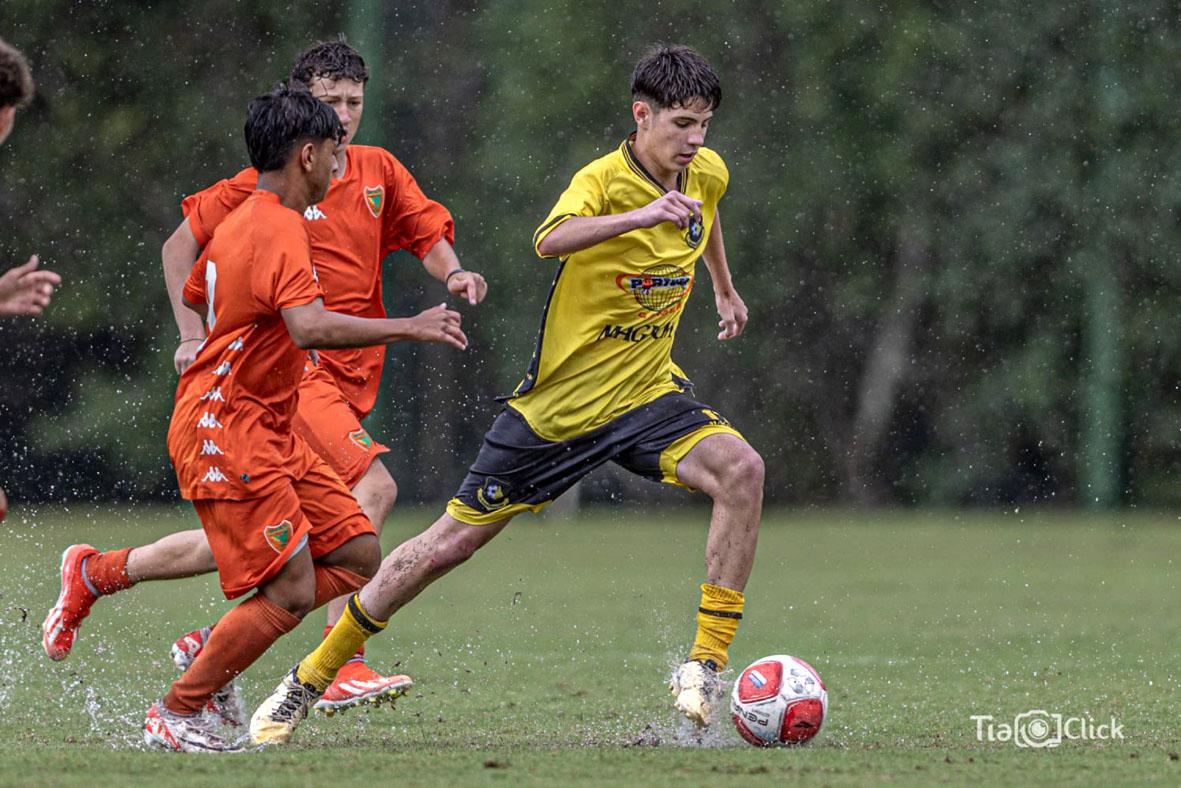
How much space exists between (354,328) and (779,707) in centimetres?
148

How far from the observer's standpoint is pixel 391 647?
24.7ft

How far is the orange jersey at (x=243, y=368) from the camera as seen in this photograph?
463cm

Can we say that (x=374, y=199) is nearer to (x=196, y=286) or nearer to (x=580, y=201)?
(x=580, y=201)

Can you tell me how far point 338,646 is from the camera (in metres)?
5.26

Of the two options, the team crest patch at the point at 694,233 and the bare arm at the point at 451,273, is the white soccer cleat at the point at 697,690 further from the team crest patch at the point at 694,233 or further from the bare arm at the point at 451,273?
the team crest patch at the point at 694,233

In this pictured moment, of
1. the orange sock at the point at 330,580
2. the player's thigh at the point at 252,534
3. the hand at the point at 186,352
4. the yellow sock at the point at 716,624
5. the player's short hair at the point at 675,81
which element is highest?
the player's short hair at the point at 675,81

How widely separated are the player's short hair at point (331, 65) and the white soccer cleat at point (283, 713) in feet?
6.49

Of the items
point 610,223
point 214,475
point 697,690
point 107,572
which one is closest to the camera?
point 214,475

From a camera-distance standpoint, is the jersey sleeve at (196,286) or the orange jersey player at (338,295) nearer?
the jersey sleeve at (196,286)

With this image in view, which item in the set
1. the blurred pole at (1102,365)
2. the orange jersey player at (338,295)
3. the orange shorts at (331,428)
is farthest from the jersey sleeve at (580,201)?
the blurred pole at (1102,365)

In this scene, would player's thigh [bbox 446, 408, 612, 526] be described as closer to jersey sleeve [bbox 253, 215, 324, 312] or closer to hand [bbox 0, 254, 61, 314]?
jersey sleeve [bbox 253, 215, 324, 312]

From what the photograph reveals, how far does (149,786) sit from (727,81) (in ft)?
35.1

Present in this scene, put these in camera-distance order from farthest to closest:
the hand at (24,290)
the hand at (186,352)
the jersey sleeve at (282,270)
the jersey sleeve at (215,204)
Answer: the jersey sleeve at (215,204), the hand at (186,352), the jersey sleeve at (282,270), the hand at (24,290)

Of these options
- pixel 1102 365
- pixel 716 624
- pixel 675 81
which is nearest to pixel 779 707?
pixel 716 624
